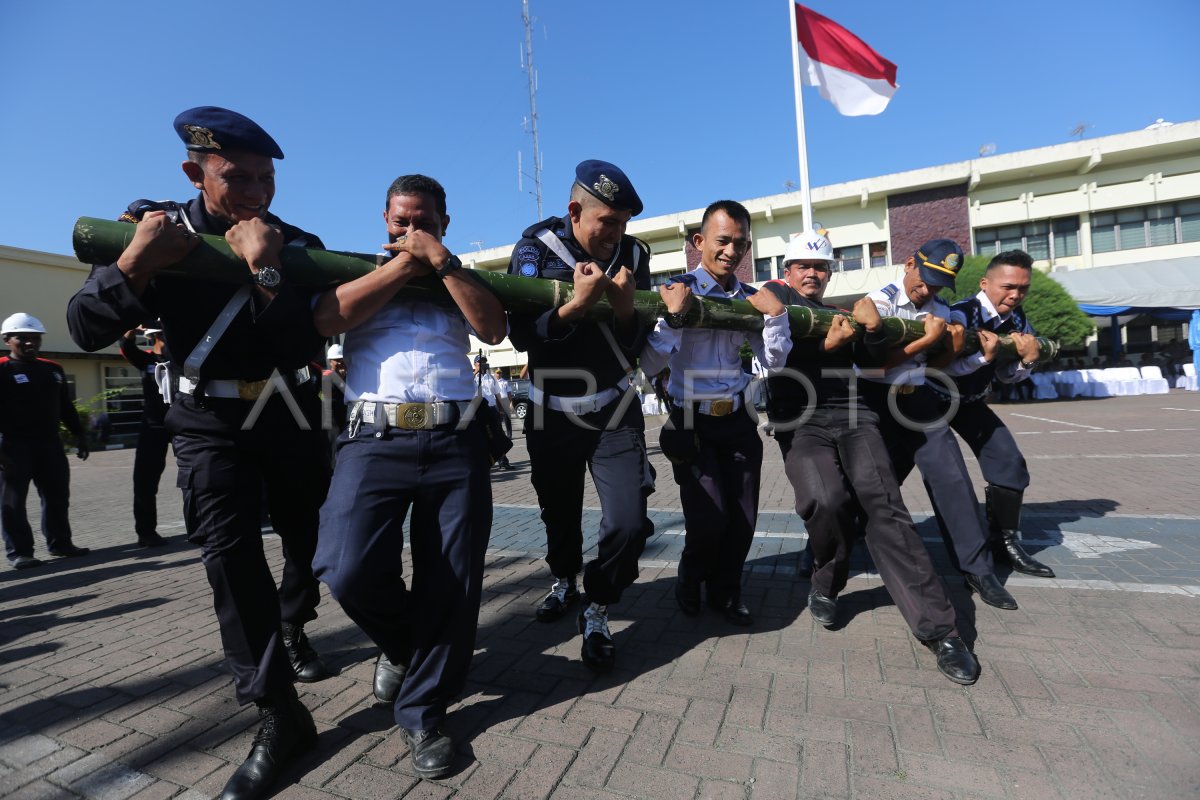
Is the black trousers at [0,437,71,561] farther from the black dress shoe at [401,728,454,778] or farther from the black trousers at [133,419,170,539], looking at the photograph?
the black dress shoe at [401,728,454,778]

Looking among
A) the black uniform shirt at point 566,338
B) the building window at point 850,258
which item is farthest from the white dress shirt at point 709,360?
the building window at point 850,258

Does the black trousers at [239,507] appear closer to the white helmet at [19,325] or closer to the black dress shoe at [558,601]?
the black dress shoe at [558,601]

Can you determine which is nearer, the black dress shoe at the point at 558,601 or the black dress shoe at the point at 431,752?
the black dress shoe at the point at 431,752

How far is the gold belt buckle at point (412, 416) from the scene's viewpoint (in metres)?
2.22

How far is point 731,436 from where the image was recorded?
3303mm

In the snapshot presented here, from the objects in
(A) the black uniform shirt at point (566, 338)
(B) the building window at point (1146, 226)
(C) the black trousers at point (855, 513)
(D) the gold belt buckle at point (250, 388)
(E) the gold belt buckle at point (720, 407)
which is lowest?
(C) the black trousers at point (855, 513)

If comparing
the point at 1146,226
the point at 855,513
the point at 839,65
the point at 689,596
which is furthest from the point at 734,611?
the point at 1146,226

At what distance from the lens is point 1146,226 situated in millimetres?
27484

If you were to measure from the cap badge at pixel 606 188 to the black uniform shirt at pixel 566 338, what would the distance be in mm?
268

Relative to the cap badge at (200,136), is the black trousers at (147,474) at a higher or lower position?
lower

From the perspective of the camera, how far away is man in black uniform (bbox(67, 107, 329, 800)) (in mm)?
2041

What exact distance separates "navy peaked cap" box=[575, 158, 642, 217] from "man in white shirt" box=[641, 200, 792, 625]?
0.49 metres

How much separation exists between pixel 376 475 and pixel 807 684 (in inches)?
73.9

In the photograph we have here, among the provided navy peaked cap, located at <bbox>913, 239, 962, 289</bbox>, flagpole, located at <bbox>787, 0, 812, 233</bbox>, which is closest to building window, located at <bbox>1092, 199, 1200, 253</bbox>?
flagpole, located at <bbox>787, 0, 812, 233</bbox>
